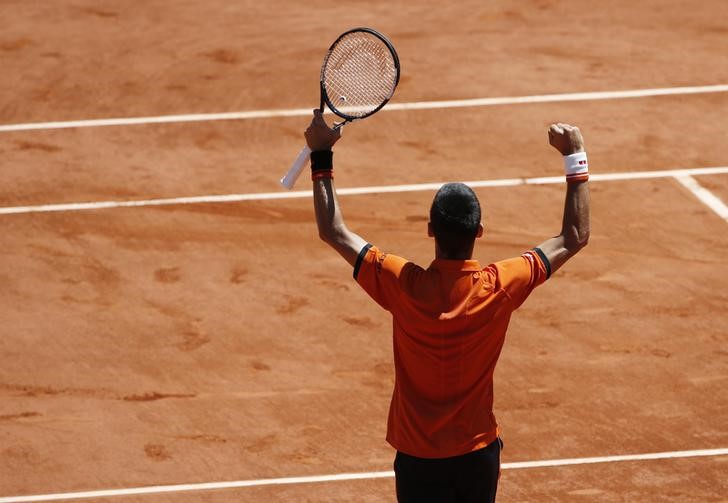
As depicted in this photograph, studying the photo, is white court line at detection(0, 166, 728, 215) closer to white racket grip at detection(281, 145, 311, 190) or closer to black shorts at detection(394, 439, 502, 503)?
white racket grip at detection(281, 145, 311, 190)

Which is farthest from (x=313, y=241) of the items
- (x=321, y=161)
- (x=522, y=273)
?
(x=522, y=273)

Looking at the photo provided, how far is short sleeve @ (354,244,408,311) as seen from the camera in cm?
551

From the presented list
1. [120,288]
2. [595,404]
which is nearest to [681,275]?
[595,404]

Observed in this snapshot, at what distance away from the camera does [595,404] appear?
30.2ft

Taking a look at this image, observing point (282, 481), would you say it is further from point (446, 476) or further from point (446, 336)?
point (446, 336)

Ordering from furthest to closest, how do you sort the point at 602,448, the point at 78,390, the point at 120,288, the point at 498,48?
the point at 498,48
the point at 120,288
the point at 78,390
the point at 602,448

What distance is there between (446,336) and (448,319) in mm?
84

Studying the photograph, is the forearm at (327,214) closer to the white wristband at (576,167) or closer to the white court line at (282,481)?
the white wristband at (576,167)

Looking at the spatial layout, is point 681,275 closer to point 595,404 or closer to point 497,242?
point 497,242

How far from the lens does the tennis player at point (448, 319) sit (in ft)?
17.8

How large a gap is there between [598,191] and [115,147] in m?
5.01

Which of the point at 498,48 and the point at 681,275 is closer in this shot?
the point at 681,275

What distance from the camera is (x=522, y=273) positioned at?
18.3ft

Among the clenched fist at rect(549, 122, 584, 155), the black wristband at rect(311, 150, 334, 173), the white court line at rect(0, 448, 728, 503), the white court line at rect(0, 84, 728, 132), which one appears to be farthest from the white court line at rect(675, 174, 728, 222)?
the black wristband at rect(311, 150, 334, 173)
